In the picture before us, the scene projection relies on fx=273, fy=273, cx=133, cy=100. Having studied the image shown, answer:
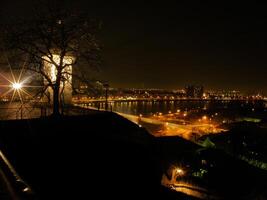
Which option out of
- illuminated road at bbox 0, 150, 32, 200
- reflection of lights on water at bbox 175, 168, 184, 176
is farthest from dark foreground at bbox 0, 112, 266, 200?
illuminated road at bbox 0, 150, 32, 200

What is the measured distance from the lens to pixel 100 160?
31.3 feet

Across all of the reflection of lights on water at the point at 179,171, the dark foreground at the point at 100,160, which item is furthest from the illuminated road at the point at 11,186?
the reflection of lights on water at the point at 179,171

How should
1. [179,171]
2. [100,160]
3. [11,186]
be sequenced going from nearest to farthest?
[11,186] < [100,160] < [179,171]

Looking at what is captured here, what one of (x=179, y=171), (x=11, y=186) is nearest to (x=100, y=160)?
(x=179, y=171)

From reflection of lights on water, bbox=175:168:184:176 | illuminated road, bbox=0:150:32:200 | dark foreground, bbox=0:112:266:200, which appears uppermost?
illuminated road, bbox=0:150:32:200

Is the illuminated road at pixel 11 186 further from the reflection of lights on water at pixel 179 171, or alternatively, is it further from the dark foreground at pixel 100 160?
the reflection of lights on water at pixel 179 171

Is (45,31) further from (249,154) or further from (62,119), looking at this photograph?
(249,154)

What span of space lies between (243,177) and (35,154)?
9614 millimetres

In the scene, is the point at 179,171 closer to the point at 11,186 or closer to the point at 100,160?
the point at 100,160

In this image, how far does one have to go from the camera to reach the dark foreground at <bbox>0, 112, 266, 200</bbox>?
7.73 meters

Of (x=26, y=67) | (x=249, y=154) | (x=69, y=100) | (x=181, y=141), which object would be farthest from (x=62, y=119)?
(x=249, y=154)

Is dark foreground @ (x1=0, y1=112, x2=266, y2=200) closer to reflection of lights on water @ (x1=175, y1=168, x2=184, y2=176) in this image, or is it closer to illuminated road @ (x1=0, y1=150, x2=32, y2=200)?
reflection of lights on water @ (x1=175, y1=168, x2=184, y2=176)

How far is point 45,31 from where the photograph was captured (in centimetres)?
1370

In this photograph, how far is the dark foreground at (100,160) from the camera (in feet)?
25.4
